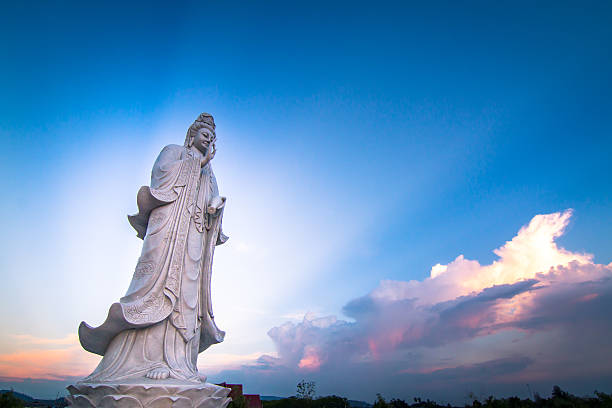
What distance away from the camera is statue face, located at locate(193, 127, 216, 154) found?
27.0 feet

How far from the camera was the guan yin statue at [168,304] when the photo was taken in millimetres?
4969

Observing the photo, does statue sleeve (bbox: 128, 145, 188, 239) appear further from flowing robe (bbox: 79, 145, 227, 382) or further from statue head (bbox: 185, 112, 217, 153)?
statue head (bbox: 185, 112, 217, 153)

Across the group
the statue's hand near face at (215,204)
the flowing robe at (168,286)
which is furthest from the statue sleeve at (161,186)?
the statue's hand near face at (215,204)

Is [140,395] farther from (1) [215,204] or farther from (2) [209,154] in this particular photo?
(2) [209,154]

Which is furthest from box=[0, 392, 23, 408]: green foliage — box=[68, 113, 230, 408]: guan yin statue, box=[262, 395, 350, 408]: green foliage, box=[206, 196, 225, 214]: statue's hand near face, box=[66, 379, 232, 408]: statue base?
box=[262, 395, 350, 408]: green foliage

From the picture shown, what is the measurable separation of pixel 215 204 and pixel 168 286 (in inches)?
81.2

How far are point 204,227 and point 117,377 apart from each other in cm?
333

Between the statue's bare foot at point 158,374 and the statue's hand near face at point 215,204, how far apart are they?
325cm

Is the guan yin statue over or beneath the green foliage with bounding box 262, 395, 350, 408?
over

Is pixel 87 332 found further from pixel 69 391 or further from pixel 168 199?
pixel 168 199

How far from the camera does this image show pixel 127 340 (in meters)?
5.71

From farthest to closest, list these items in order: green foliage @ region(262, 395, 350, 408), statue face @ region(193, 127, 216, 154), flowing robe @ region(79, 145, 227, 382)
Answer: green foliage @ region(262, 395, 350, 408)
statue face @ region(193, 127, 216, 154)
flowing robe @ region(79, 145, 227, 382)

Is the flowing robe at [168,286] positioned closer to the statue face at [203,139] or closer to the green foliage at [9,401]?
the statue face at [203,139]

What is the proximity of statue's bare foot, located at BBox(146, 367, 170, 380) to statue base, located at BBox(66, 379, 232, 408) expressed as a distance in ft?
0.29
